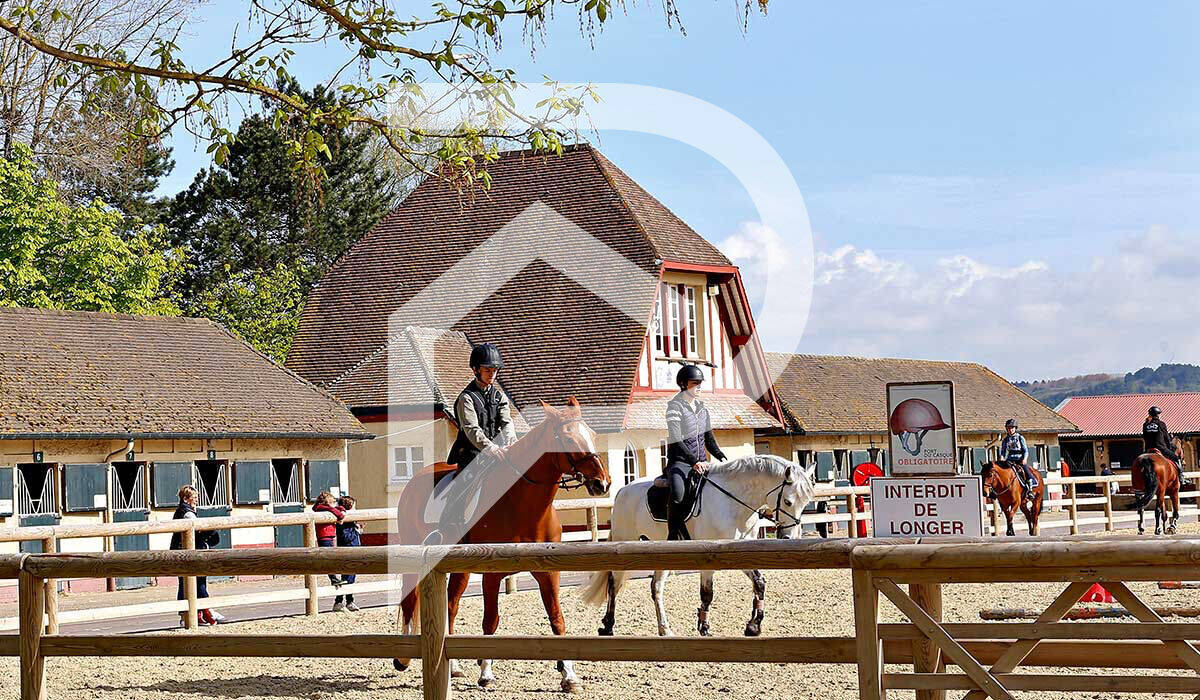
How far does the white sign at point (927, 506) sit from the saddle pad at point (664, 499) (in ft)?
19.0

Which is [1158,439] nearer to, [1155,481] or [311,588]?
[1155,481]

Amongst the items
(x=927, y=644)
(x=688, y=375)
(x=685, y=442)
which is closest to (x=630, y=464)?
(x=685, y=442)

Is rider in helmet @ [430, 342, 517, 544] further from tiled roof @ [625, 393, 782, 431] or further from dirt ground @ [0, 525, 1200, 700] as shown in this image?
tiled roof @ [625, 393, 782, 431]

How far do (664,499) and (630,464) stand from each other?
681 inches

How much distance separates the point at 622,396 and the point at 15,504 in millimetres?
12064

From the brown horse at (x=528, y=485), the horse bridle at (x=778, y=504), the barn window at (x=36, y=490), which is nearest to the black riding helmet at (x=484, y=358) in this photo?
the brown horse at (x=528, y=485)

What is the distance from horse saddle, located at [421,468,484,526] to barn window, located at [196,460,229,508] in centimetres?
1689

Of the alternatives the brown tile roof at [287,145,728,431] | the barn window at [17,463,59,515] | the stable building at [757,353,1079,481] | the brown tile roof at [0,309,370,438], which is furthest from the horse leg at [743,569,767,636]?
the stable building at [757,353,1079,481]

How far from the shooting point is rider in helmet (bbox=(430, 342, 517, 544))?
10.5 metres

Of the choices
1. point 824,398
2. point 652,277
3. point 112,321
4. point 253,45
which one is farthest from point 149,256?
point 253,45

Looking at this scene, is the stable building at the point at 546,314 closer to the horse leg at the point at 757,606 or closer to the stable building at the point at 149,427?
the stable building at the point at 149,427

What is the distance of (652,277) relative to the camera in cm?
3162

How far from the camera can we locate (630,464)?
104ft

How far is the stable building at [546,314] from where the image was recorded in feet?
102
